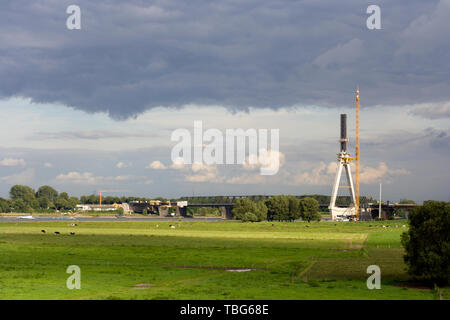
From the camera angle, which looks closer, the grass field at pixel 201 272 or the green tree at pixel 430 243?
the grass field at pixel 201 272

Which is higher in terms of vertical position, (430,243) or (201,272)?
(430,243)

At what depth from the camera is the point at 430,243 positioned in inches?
2643

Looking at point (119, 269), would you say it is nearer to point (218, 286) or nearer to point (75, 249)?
point (218, 286)

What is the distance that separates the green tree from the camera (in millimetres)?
65250

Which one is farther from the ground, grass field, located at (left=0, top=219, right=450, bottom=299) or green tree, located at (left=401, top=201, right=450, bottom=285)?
green tree, located at (left=401, top=201, right=450, bottom=285)

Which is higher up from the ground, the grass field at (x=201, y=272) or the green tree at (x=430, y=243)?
the green tree at (x=430, y=243)

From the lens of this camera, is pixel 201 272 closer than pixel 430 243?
No

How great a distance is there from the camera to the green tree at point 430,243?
65.2 metres
